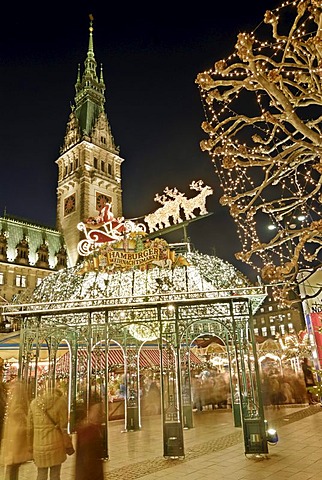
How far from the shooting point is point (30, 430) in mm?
6430

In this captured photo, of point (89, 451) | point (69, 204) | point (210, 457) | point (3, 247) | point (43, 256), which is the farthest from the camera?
point (69, 204)

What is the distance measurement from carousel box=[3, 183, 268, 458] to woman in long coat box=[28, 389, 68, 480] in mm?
1667

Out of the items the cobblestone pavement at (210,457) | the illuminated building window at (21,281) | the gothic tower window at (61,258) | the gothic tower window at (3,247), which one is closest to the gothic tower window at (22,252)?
the gothic tower window at (3,247)

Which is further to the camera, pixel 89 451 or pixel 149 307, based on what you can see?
pixel 149 307

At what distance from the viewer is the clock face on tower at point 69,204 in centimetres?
5724

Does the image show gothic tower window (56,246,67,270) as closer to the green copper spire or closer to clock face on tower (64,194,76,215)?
clock face on tower (64,194,76,215)

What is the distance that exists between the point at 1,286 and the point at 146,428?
1425 inches

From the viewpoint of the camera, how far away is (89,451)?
5.37 m

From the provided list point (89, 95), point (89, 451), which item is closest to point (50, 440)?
point (89, 451)

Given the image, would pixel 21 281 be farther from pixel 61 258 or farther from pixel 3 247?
pixel 61 258

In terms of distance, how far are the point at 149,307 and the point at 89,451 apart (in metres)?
5.29

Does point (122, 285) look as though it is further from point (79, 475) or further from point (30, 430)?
point (79, 475)

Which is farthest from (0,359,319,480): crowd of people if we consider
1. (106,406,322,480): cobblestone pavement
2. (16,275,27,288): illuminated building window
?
(16,275,27,288): illuminated building window

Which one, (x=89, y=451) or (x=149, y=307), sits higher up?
(x=149, y=307)
